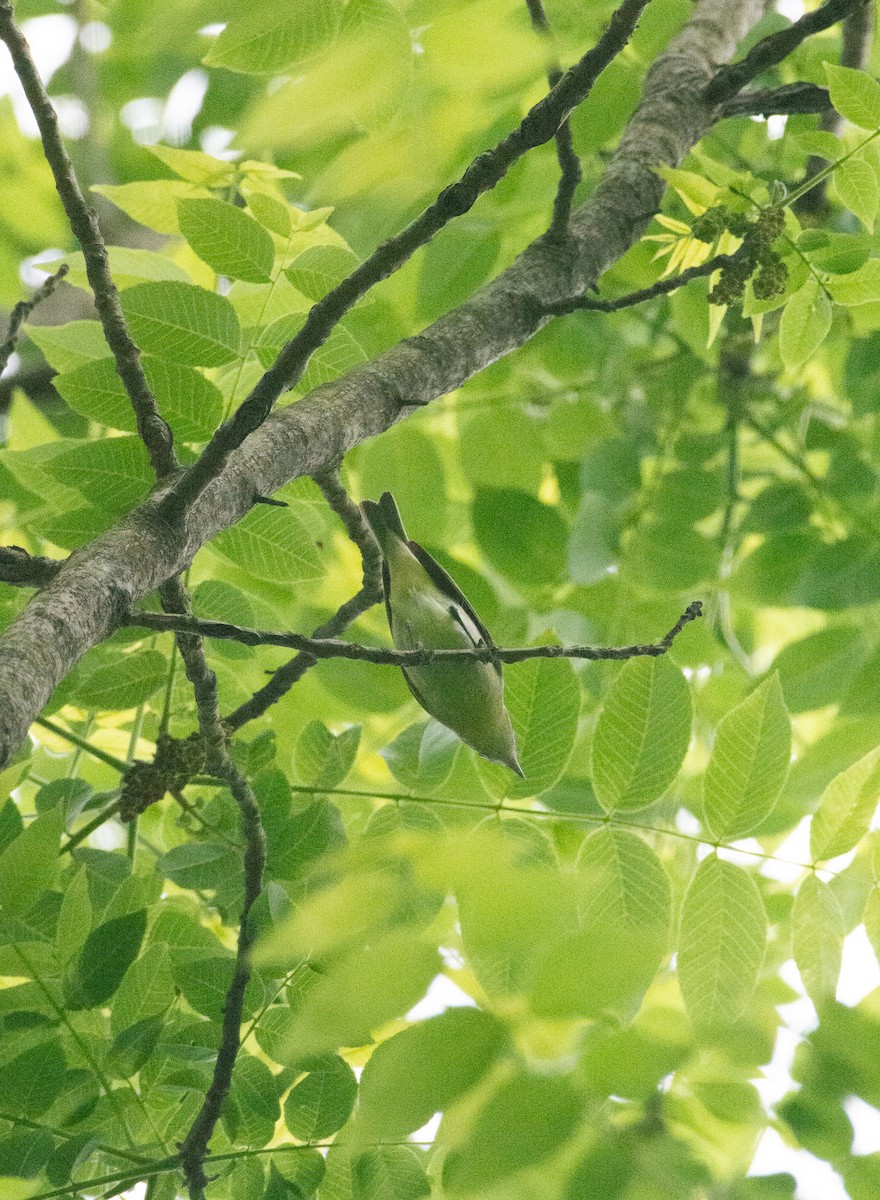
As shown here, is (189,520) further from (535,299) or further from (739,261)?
(739,261)

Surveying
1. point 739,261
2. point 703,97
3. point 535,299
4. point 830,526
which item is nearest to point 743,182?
point 739,261

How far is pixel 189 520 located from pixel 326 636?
0.90 m

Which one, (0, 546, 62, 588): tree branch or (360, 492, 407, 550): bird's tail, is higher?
(360, 492, 407, 550): bird's tail

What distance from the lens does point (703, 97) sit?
292 centimetres

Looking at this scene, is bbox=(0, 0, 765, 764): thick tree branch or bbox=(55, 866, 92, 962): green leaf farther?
bbox=(55, 866, 92, 962): green leaf

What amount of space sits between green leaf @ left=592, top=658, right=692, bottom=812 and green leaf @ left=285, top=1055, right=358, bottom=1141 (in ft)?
2.39

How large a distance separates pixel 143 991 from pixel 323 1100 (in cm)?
39

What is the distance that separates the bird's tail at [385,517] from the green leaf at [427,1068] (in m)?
2.12

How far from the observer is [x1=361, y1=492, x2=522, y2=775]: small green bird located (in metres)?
3.14

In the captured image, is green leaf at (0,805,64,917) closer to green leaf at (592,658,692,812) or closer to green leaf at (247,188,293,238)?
green leaf at (592,658,692,812)

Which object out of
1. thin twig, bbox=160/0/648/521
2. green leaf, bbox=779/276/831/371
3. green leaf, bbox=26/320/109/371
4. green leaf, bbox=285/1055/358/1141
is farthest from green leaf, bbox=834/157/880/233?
green leaf, bbox=285/1055/358/1141

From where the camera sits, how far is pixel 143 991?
6.92 feet

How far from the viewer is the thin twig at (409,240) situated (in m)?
1.67

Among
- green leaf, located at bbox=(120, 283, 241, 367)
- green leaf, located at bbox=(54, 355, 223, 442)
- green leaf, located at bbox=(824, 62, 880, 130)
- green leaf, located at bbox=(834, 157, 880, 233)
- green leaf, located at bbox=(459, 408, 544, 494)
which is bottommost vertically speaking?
green leaf, located at bbox=(54, 355, 223, 442)
